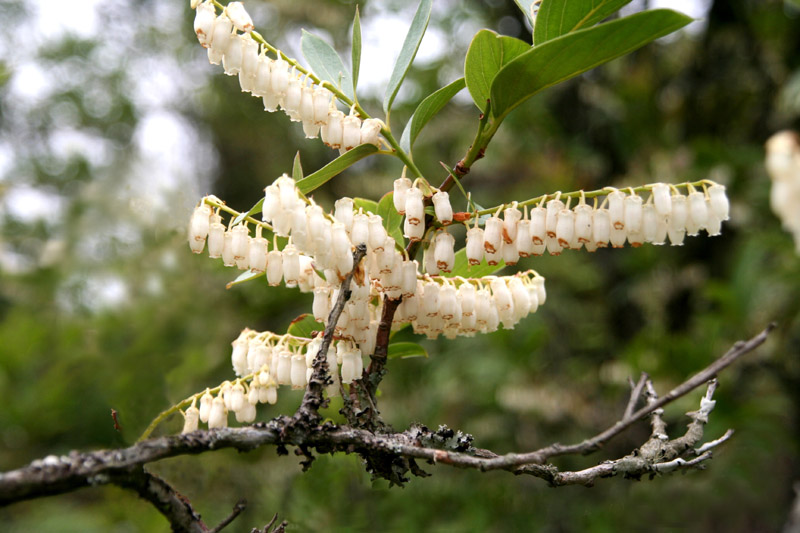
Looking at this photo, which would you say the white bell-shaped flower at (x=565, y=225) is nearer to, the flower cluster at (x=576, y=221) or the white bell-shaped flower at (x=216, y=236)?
the flower cluster at (x=576, y=221)

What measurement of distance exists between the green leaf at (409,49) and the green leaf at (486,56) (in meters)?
0.10

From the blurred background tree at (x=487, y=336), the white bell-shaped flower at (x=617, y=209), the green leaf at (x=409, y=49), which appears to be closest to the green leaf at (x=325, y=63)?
the green leaf at (x=409, y=49)

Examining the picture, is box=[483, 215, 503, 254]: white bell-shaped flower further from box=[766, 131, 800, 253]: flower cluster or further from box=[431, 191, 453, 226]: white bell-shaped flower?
box=[766, 131, 800, 253]: flower cluster

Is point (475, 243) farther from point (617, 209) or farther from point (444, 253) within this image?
point (617, 209)

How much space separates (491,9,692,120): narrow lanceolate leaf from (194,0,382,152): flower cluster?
17 centimetres

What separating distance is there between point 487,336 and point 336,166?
2.42 m

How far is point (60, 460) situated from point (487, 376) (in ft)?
8.33

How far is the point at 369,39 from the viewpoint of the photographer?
400 centimetres

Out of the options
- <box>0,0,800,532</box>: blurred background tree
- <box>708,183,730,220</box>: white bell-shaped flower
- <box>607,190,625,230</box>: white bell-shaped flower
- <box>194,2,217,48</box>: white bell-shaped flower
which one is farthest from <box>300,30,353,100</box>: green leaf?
<box>0,0,800,532</box>: blurred background tree

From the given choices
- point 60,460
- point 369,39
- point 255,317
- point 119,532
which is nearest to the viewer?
point 60,460

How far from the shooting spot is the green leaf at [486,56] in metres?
0.77

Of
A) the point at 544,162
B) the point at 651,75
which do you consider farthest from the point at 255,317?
the point at 651,75

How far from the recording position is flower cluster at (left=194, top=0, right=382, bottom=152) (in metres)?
0.80

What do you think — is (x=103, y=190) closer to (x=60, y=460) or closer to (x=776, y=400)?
(x=60, y=460)
